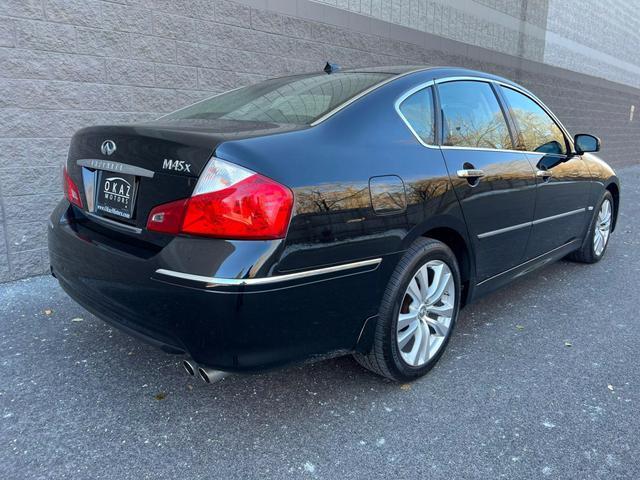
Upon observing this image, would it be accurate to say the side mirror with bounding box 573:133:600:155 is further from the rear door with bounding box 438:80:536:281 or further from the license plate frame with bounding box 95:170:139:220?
the license plate frame with bounding box 95:170:139:220

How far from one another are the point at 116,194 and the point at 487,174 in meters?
2.01

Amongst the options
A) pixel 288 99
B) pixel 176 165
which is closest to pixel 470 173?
pixel 288 99

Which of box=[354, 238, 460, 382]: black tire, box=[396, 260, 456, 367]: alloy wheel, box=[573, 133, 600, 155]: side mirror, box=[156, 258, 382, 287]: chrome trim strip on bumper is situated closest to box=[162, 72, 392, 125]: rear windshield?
box=[156, 258, 382, 287]: chrome trim strip on bumper

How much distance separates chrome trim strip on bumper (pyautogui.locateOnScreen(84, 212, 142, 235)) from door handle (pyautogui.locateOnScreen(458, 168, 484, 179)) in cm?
167

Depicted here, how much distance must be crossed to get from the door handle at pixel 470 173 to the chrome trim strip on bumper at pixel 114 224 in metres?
1.67

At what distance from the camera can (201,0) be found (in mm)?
4926

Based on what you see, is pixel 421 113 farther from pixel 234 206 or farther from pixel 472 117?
pixel 234 206

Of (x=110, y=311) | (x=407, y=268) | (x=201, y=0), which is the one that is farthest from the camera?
(x=201, y=0)

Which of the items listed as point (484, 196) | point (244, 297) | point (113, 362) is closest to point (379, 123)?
point (484, 196)

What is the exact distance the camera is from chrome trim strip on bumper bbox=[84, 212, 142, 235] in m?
2.16

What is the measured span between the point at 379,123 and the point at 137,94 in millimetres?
2939

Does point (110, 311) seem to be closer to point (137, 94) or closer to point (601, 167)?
point (137, 94)

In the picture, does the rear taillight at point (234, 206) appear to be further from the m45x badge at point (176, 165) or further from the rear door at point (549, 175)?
the rear door at point (549, 175)

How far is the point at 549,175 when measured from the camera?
369 cm
